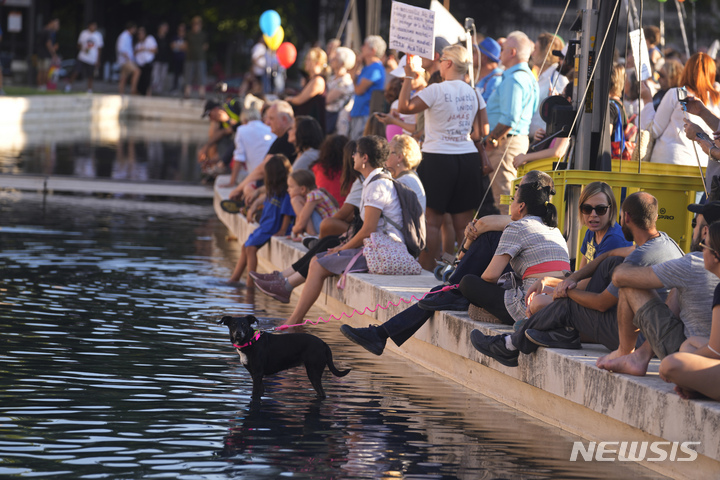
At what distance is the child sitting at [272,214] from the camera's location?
11.5 metres

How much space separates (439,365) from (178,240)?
6.84 metres

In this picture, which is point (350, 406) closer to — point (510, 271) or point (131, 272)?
point (510, 271)

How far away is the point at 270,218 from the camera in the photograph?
1195 cm

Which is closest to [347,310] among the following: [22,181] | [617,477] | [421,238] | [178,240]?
[421,238]

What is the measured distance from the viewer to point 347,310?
9.74 metres

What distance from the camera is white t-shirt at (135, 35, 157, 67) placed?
38.2 meters

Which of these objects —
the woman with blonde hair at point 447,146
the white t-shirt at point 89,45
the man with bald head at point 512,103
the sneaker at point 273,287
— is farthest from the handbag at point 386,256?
the white t-shirt at point 89,45

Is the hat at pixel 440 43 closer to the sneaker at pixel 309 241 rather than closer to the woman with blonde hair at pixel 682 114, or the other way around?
the sneaker at pixel 309 241

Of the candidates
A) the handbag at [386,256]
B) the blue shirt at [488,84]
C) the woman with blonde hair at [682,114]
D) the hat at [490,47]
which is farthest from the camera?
the hat at [490,47]

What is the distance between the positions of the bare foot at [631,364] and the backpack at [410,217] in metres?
3.38

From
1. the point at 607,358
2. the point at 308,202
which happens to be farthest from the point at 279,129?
the point at 607,358

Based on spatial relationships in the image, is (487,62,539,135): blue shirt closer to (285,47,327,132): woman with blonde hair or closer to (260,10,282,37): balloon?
(285,47,327,132): woman with blonde hair

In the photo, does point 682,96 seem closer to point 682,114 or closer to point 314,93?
point 682,114

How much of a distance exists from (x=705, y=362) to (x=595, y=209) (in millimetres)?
1668
